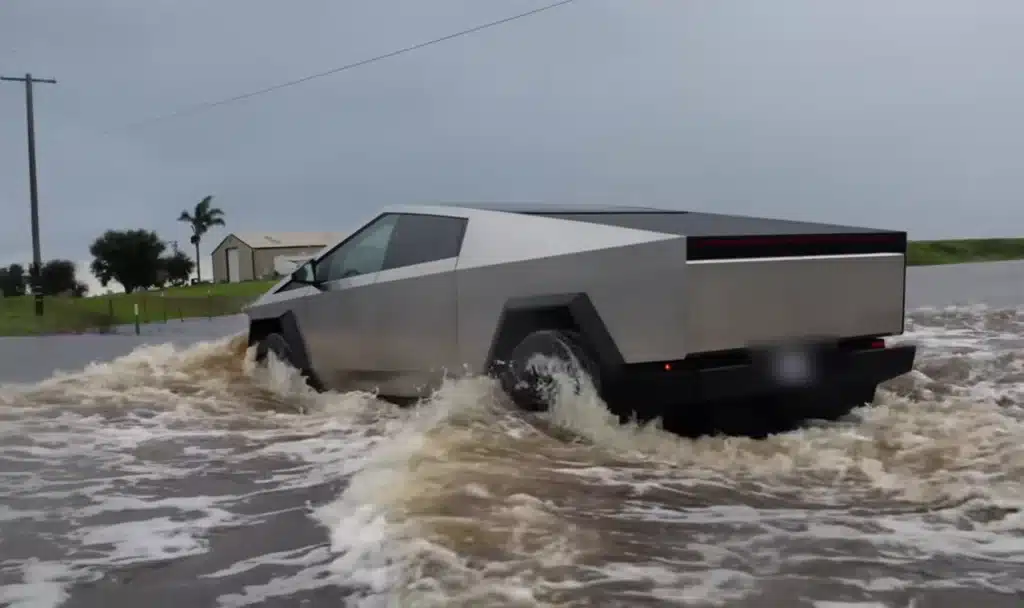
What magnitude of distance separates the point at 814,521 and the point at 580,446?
1590 millimetres

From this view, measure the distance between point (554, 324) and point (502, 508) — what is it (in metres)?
1.78

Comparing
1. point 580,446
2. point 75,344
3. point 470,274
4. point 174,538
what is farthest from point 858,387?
point 75,344

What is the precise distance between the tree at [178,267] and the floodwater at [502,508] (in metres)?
92.3

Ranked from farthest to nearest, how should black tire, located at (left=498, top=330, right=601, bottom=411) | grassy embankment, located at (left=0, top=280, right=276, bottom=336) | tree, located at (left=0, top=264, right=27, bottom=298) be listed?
tree, located at (left=0, top=264, right=27, bottom=298), grassy embankment, located at (left=0, top=280, right=276, bottom=336), black tire, located at (left=498, top=330, right=601, bottom=411)

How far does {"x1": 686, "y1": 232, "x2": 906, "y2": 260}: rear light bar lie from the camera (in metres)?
5.23

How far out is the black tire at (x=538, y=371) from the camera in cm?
567

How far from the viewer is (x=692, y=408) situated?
19.2ft

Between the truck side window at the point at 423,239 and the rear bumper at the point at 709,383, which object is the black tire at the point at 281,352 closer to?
the truck side window at the point at 423,239

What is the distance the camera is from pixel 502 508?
4348 mm

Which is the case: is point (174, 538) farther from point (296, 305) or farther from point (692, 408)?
point (296, 305)

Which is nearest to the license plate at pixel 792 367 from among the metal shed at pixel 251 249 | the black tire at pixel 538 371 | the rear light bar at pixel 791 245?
the rear light bar at pixel 791 245

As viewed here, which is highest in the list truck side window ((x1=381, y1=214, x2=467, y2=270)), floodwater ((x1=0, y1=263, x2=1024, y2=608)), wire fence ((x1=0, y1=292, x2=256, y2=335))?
truck side window ((x1=381, y1=214, x2=467, y2=270))

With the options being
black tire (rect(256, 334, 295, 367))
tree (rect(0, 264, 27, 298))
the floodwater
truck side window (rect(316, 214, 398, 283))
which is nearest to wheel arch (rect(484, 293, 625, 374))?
the floodwater

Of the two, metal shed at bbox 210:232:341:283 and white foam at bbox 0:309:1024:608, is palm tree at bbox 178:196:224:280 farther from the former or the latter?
white foam at bbox 0:309:1024:608
